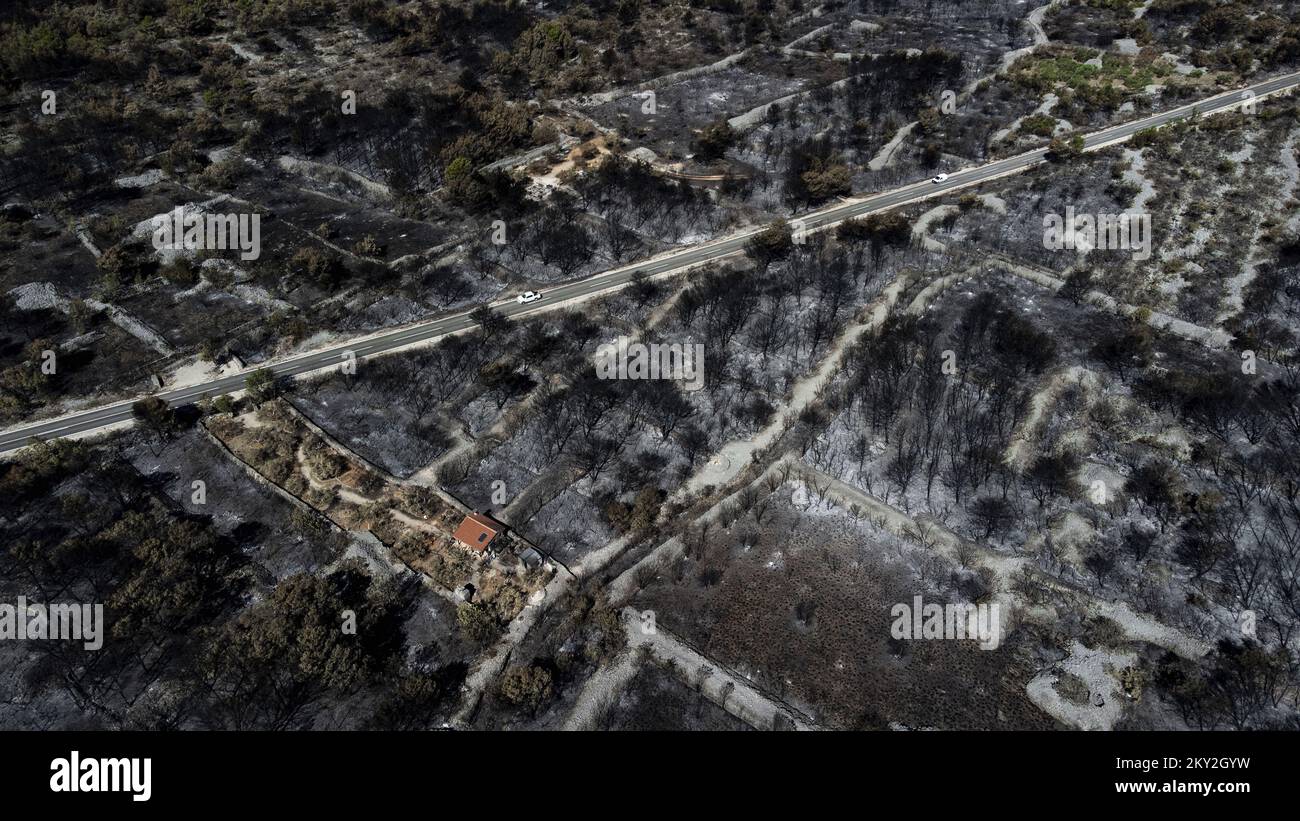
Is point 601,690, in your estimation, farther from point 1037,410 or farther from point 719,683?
point 1037,410

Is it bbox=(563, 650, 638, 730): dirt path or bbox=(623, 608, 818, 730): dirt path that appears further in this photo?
bbox=(563, 650, 638, 730): dirt path

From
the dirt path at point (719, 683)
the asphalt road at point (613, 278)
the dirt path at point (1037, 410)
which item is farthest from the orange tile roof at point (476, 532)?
the dirt path at point (1037, 410)

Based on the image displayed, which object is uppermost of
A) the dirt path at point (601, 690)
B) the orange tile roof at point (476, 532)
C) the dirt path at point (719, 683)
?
the orange tile roof at point (476, 532)

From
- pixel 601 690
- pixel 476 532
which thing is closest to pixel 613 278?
pixel 476 532

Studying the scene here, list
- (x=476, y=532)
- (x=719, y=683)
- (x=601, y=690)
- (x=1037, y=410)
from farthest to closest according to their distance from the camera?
(x=1037, y=410) → (x=476, y=532) → (x=719, y=683) → (x=601, y=690)

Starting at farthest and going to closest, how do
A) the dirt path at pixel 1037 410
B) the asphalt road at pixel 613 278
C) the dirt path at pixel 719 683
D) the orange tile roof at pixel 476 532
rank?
the asphalt road at pixel 613 278, the dirt path at pixel 1037 410, the orange tile roof at pixel 476 532, the dirt path at pixel 719 683

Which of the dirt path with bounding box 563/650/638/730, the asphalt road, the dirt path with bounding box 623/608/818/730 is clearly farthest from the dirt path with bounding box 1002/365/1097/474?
the dirt path with bounding box 563/650/638/730

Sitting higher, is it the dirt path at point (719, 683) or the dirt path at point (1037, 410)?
the dirt path at point (1037, 410)

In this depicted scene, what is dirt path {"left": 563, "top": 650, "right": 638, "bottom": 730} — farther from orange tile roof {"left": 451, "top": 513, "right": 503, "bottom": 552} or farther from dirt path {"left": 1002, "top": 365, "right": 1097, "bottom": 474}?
dirt path {"left": 1002, "top": 365, "right": 1097, "bottom": 474}

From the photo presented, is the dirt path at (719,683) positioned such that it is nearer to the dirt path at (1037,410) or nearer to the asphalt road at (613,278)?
the dirt path at (1037,410)

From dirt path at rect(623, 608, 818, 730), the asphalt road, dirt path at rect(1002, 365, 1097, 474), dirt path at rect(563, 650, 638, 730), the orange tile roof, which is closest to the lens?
dirt path at rect(623, 608, 818, 730)
